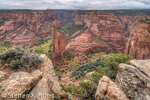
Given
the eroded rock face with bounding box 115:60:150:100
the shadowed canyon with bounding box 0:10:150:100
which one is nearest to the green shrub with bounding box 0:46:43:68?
the shadowed canyon with bounding box 0:10:150:100

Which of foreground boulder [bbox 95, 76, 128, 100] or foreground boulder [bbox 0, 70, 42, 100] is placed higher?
foreground boulder [bbox 0, 70, 42, 100]

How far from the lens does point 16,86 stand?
238 inches

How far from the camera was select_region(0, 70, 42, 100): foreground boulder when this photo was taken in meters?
5.48

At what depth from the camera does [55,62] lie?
4022cm

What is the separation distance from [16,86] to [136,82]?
33.7 feet

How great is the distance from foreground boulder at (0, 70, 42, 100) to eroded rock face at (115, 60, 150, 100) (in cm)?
902

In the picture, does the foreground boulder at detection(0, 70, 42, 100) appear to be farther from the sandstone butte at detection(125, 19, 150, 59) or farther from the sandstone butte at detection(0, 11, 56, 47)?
the sandstone butte at detection(0, 11, 56, 47)

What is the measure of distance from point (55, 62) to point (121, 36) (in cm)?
4747

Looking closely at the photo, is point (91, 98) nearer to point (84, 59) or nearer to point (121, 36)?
point (84, 59)

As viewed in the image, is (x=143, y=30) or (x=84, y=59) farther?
(x=84, y=59)

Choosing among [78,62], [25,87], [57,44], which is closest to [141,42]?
[78,62]

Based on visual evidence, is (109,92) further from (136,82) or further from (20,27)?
(20,27)

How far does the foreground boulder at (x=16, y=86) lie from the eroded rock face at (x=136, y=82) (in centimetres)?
902

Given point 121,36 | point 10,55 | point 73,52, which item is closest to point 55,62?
point 73,52
